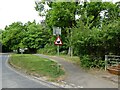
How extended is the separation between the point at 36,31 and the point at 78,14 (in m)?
24.0

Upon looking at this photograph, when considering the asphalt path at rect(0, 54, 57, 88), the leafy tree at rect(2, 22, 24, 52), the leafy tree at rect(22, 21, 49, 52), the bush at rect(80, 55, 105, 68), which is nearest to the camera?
the asphalt path at rect(0, 54, 57, 88)

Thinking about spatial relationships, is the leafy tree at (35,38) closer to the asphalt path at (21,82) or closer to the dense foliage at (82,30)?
the dense foliage at (82,30)

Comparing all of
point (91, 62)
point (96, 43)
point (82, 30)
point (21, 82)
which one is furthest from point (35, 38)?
point (21, 82)

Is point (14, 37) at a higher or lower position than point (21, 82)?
higher

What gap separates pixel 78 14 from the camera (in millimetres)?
28891

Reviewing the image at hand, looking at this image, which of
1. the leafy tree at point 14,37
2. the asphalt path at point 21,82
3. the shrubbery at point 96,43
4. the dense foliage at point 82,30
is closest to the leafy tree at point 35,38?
the dense foliage at point 82,30

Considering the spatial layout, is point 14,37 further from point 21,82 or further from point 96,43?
point 21,82

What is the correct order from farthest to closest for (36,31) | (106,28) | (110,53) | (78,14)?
(36,31) < (78,14) < (110,53) < (106,28)

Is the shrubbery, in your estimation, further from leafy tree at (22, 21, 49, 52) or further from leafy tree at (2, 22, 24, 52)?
leafy tree at (2, 22, 24, 52)

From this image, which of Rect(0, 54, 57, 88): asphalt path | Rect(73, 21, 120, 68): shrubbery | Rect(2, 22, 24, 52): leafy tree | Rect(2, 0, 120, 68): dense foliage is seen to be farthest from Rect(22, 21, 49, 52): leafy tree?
Rect(0, 54, 57, 88): asphalt path

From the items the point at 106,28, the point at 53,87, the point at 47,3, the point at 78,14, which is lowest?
the point at 53,87

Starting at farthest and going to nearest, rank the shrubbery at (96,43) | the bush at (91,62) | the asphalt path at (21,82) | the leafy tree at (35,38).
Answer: the leafy tree at (35,38), the bush at (91,62), the shrubbery at (96,43), the asphalt path at (21,82)

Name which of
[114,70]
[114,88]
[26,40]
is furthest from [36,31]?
[114,88]

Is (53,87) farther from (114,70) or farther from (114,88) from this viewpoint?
(114,70)
